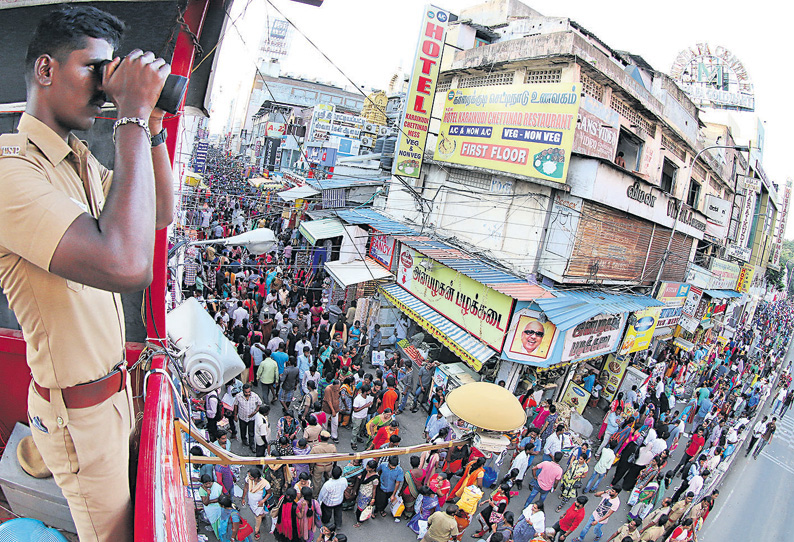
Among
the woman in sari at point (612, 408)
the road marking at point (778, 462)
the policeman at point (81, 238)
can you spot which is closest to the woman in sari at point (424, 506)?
the policeman at point (81, 238)

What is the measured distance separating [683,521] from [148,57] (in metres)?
9.34

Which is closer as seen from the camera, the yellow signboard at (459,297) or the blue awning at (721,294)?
the yellow signboard at (459,297)

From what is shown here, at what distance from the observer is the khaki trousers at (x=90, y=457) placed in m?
1.55

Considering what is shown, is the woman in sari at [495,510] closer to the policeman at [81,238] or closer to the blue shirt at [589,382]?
the policeman at [81,238]

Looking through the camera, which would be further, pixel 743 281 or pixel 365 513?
pixel 743 281

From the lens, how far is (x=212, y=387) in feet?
11.7

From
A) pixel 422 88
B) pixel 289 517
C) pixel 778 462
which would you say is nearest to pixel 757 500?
pixel 778 462

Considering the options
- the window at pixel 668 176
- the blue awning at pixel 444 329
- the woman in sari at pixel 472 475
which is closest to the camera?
the woman in sari at pixel 472 475

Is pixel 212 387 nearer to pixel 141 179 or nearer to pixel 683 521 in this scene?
pixel 141 179

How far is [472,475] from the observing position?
730cm

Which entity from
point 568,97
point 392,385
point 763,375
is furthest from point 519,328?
point 763,375

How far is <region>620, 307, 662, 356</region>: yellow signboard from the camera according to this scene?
13.0 m

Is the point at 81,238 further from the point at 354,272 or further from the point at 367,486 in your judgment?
the point at 354,272

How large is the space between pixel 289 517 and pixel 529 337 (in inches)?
268
